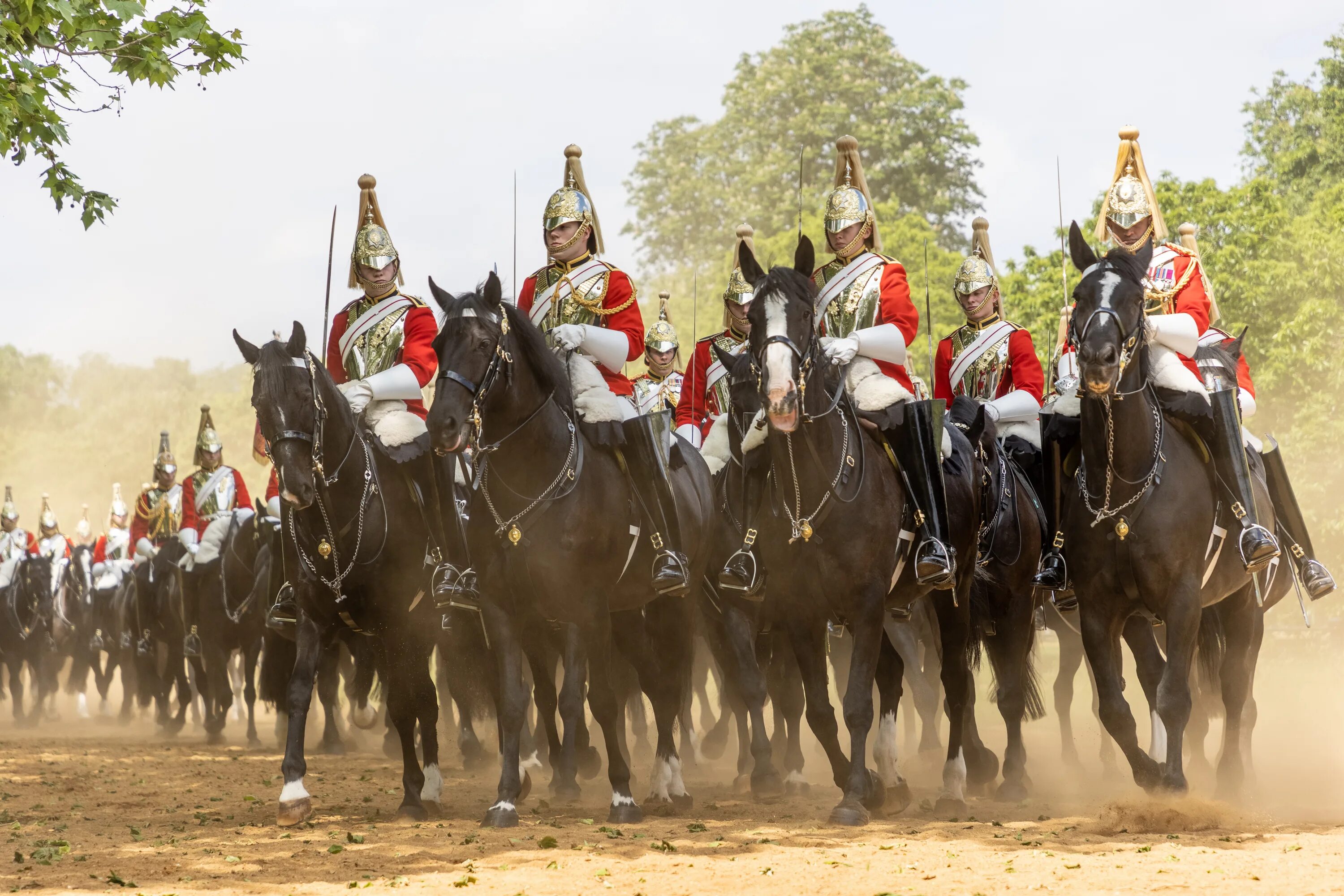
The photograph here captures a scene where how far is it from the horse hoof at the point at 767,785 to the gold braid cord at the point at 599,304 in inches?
133

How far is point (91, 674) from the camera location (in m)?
36.7

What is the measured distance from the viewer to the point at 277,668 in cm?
1480

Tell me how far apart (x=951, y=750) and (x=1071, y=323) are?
2.96m

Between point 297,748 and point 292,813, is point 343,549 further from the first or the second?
point 292,813

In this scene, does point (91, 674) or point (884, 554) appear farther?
point (91, 674)

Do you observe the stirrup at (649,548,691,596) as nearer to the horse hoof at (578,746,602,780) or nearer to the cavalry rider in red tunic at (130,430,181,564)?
the horse hoof at (578,746,602,780)

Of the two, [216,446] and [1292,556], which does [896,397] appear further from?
[216,446]

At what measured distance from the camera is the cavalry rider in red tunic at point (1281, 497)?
33.2 ft

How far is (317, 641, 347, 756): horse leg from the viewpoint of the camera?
14.7 m

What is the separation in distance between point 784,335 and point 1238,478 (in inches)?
111

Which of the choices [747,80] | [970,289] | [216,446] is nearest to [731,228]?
[747,80]

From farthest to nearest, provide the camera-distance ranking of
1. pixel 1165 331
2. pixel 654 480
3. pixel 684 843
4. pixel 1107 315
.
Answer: pixel 654 480 < pixel 1165 331 < pixel 1107 315 < pixel 684 843

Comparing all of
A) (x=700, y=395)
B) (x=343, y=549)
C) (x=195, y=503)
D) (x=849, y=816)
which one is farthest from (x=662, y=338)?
(x=849, y=816)

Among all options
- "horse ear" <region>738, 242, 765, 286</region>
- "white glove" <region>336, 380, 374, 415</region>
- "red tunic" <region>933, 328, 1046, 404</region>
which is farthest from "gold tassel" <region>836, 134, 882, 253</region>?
"white glove" <region>336, 380, 374, 415</region>
